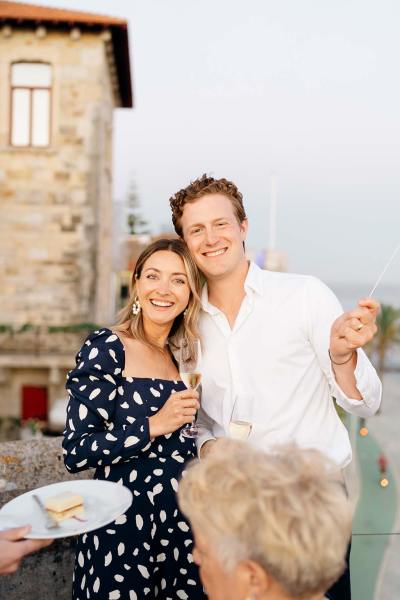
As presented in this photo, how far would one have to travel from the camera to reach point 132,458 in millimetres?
2369

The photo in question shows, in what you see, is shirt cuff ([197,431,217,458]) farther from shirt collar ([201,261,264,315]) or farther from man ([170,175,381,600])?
shirt collar ([201,261,264,315])

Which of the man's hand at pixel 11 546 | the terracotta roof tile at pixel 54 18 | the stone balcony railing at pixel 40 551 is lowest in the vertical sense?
the stone balcony railing at pixel 40 551

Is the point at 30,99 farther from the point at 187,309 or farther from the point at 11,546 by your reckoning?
the point at 11,546

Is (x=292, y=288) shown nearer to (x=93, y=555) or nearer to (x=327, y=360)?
(x=327, y=360)

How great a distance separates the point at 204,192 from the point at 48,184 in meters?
12.8

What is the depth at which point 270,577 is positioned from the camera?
1.41 metres

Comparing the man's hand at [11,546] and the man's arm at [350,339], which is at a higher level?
the man's arm at [350,339]

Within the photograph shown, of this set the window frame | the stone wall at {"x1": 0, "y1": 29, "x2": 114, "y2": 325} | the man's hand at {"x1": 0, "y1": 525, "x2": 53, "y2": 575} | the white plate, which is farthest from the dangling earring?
the window frame

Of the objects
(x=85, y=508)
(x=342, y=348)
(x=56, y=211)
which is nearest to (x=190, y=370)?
(x=342, y=348)

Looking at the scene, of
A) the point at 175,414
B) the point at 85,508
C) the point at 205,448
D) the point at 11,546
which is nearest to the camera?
the point at 11,546

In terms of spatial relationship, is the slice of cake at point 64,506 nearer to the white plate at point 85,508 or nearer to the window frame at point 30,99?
the white plate at point 85,508

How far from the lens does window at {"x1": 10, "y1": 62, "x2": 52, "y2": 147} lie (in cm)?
1437

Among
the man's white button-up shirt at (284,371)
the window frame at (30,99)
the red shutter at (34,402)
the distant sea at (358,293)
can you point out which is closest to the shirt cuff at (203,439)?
the man's white button-up shirt at (284,371)

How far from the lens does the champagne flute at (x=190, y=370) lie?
2426 mm
